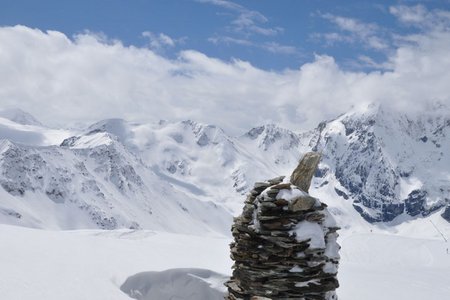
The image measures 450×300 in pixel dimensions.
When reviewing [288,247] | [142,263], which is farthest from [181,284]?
[288,247]

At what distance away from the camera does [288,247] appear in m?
19.2

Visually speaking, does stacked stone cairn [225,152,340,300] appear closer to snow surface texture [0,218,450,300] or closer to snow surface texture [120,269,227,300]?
snow surface texture [0,218,450,300]

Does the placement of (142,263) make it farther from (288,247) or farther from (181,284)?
(288,247)

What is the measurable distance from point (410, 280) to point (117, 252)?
16.4m

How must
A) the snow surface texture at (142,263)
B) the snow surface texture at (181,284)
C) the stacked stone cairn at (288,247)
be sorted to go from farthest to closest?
1. the snow surface texture at (181,284)
2. the snow surface texture at (142,263)
3. the stacked stone cairn at (288,247)

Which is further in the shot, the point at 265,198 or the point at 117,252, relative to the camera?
the point at 117,252

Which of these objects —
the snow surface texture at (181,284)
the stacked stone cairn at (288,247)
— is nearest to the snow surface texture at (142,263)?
the snow surface texture at (181,284)

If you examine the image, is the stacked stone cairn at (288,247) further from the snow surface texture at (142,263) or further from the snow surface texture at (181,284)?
the snow surface texture at (181,284)

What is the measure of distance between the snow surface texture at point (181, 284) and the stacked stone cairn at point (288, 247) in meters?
9.69

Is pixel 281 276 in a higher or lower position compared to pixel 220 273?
lower

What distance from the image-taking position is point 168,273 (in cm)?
3022

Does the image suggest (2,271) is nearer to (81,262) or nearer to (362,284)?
(81,262)

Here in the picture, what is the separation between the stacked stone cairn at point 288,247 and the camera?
761 inches

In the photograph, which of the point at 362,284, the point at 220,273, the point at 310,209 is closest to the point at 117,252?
the point at 220,273
